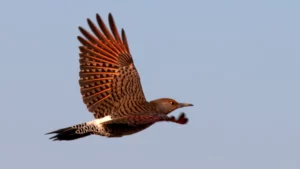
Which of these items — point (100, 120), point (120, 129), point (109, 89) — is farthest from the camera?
point (109, 89)

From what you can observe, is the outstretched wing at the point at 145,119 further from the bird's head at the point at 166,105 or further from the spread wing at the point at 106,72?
the bird's head at the point at 166,105

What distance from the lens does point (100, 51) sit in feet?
60.4

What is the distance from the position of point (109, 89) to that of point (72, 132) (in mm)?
1191

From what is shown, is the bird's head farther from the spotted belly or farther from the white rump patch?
the white rump patch

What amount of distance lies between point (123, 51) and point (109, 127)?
1.78 m

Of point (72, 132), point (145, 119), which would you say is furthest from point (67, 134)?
point (145, 119)

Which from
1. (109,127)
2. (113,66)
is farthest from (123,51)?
(109,127)

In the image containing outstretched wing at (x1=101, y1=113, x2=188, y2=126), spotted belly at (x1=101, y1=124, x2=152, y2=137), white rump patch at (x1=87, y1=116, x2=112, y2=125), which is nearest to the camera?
outstretched wing at (x1=101, y1=113, x2=188, y2=126)

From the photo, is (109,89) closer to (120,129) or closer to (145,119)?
(120,129)

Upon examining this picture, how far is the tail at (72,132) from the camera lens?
17317 millimetres

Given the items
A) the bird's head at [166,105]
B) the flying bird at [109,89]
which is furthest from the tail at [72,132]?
the bird's head at [166,105]

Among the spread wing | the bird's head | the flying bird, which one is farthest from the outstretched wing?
the bird's head

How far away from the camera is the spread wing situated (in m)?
17.9

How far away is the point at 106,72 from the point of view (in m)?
18.2
